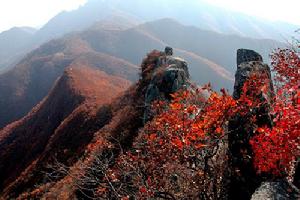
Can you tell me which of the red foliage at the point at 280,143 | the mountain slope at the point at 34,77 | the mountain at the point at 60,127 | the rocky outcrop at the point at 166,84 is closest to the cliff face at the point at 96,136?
the rocky outcrop at the point at 166,84

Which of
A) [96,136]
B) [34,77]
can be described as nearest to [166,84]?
[96,136]

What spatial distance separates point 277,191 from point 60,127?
45437 mm

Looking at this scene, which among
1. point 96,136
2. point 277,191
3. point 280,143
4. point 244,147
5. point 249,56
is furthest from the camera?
point 96,136

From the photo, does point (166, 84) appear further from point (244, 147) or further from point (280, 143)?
point (280, 143)

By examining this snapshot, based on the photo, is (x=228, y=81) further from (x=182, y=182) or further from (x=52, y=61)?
(x=182, y=182)

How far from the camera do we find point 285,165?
970 centimetres

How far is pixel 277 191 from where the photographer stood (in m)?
9.22

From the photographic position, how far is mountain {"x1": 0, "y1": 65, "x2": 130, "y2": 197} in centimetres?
4266

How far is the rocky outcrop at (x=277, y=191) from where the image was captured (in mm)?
8930

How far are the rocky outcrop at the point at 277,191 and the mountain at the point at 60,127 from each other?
87.6 ft

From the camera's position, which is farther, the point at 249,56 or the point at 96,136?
the point at 96,136

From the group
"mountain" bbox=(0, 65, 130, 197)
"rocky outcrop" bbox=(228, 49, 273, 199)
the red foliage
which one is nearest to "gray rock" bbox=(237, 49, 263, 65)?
"rocky outcrop" bbox=(228, 49, 273, 199)

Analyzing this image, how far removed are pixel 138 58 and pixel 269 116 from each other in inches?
7325

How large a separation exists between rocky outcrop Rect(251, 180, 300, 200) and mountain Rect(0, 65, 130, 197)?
26.7 metres
